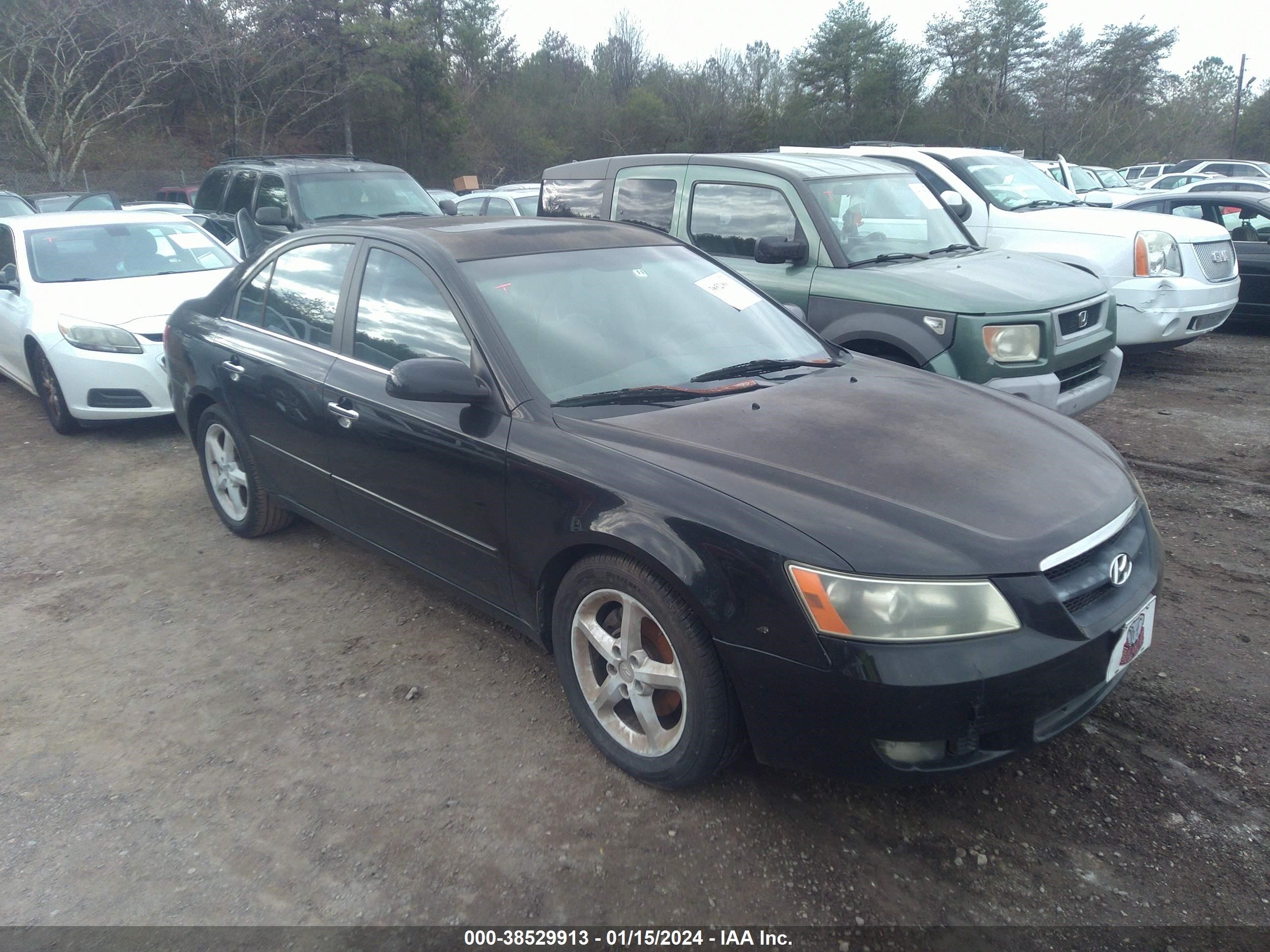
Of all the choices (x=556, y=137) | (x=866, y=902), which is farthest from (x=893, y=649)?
(x=556, y=137)

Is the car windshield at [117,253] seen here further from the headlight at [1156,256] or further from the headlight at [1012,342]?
the headlight at [1156,256]

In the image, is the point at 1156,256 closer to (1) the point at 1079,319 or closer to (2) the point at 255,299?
(1) the point at 1079,319

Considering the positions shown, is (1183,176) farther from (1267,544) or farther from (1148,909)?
(1148,909)

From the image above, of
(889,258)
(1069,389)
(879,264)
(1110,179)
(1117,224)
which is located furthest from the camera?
(1110,179)

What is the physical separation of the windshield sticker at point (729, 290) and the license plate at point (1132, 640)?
1.94m

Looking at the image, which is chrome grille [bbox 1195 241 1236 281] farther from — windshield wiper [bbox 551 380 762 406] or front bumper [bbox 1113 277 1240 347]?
windshield wiper [bbox 551 380 762 406]

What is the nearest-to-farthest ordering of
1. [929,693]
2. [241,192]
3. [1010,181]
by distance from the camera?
[929,693] < [1010,181] < [241,192]

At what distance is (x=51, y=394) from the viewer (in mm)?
6812

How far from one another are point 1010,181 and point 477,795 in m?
8.40

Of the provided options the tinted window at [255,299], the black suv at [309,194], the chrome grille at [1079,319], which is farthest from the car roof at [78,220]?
the chrome grille at [1079,319]

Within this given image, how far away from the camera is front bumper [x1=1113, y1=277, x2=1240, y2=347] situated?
311 inches

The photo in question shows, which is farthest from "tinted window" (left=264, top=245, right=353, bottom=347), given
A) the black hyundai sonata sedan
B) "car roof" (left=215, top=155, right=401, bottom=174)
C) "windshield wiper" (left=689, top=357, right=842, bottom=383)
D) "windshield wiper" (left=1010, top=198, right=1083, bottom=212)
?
"windshield wiper" (left=1010, top=198, right=1083, bottom=212)

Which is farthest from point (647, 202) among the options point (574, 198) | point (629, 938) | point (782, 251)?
point (629, 938)

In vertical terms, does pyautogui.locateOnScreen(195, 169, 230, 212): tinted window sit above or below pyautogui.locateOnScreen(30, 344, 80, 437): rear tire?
above
